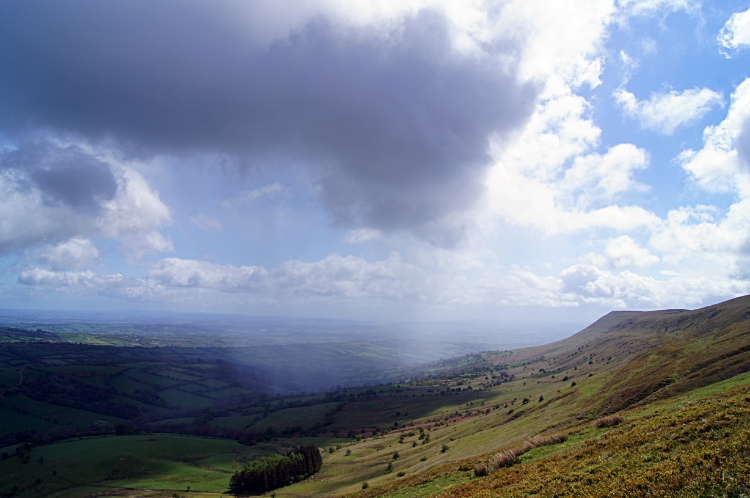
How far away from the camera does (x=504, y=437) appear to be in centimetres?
4494

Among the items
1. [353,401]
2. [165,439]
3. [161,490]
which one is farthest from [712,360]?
[353,401]

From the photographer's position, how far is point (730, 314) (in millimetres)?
102188

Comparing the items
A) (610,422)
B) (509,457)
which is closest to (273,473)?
(509,457)

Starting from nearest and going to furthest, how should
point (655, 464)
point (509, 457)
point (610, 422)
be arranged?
point (655, 464) → point (509, 457) → point (610, 422)

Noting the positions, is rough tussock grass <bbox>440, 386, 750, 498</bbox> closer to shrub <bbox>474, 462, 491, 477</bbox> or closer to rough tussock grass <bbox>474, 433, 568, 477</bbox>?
shrub <bbox>474, 462, 491, 477</bbox>

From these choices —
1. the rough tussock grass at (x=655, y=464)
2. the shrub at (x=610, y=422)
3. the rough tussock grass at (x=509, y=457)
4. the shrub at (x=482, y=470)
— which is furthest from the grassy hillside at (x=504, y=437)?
the shrub at (x=482, y=470)

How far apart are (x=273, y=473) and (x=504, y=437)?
54375mm

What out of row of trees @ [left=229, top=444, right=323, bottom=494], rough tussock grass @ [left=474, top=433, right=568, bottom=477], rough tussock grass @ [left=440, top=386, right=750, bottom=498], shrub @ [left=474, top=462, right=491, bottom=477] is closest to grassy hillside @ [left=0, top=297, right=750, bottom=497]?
rough tussock grass @ [left=440, top=386, right=750, bottom=498]

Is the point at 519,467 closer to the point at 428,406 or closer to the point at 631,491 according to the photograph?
the point at 631,491

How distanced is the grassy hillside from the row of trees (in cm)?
421

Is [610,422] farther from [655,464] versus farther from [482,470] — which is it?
[655,464]

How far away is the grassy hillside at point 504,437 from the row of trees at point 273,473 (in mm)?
→ 4213

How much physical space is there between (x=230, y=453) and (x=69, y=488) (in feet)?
136

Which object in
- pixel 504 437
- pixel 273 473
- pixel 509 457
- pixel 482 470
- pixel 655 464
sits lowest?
pixel 273 473
